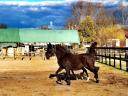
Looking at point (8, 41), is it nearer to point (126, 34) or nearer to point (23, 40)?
point (23, 40)

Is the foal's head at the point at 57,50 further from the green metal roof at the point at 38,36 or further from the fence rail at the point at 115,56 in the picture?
the green metal roof at the point at 38,36

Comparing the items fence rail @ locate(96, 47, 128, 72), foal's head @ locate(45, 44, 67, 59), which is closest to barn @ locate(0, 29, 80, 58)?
fence rail @ locate(96, 47, 128, 72)

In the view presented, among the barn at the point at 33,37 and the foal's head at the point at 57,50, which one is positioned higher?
the foal's head at the point at 57,50

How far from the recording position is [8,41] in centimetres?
6412

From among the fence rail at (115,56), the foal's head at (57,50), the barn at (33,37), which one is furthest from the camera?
the barn at (33,37)

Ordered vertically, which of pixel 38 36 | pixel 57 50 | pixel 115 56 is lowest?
pixel 115 56

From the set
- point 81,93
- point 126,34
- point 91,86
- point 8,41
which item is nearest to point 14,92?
point 81,93

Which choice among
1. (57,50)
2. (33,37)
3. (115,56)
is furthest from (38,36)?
(57,50)

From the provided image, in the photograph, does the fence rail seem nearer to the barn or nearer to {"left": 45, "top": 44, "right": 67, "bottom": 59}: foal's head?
{"left": 45, "top": 44, "right": 67, "bottom": 59}: foal's head

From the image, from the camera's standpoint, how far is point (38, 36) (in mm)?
66375

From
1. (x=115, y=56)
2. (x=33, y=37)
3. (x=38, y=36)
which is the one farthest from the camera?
(x=38, y=36)

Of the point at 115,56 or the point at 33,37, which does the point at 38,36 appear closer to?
the point at 33,37

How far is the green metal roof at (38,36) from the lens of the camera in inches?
2557

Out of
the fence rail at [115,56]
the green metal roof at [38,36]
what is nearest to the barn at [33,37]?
the green metal roof at [38,36]
